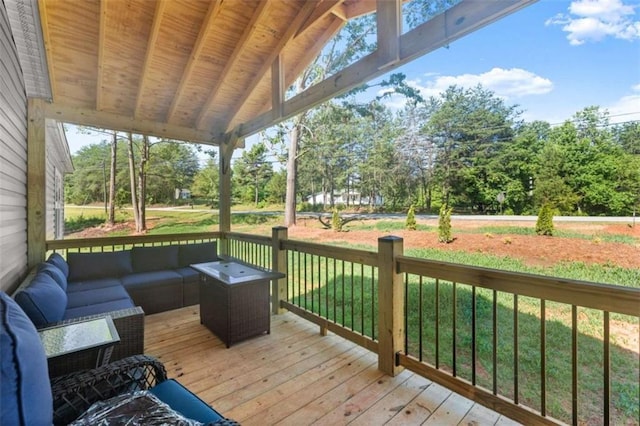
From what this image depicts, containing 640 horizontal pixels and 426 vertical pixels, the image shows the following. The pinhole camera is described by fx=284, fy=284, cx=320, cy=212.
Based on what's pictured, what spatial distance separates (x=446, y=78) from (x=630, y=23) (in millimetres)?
5204

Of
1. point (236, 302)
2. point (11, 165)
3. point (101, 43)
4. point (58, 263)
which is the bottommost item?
point (236, 302)

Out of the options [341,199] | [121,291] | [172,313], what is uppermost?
[341,199]

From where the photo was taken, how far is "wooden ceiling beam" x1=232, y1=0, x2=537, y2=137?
199cm

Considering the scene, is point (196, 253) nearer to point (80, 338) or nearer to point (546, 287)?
point (80, 338)

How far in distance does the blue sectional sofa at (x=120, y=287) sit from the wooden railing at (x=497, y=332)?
461 millimetres

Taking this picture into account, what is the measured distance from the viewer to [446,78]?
Answer: 1046 cm

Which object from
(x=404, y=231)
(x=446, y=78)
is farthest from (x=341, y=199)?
(x=446, y=78)

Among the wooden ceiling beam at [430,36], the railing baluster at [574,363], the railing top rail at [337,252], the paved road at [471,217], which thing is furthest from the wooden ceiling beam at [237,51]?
the paved road at [471,217]

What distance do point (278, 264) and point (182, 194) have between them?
9.68 meters

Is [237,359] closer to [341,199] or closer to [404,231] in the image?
[404,231]

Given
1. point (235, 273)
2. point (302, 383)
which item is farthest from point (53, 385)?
point (235, 273)

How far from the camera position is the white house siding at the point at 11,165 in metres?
2.34

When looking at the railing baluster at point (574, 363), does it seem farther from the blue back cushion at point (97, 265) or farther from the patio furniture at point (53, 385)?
Answer: the blue back cushion at point (97, 265)

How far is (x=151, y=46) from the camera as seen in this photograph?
322 cm
